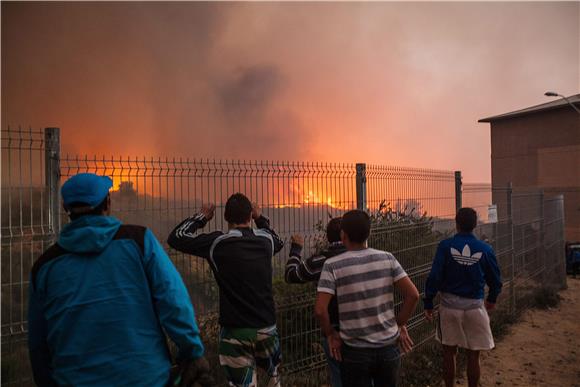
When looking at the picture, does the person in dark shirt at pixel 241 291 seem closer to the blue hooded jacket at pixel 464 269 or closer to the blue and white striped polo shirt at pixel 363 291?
the blue and white striped polo shirt at pixel 363 291

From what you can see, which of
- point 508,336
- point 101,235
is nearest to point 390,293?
point 101,235

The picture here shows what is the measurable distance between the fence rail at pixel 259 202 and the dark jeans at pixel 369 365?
1.56 m

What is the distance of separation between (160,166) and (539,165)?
3153 centimetres

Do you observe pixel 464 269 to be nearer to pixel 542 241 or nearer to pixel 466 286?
pixel 466 286

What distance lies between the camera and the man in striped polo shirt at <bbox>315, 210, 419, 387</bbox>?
301cm

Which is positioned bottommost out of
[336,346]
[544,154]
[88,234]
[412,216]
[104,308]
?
[336,346]

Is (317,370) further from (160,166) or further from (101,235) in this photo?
(101,235)

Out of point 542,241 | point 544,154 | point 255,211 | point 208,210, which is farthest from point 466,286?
point 544,154

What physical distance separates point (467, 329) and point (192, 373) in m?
3.32

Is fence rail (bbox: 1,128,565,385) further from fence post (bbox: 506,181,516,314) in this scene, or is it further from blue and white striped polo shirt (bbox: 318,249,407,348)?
blue and white striped polo shirt (bbox: 318,249,407,348)

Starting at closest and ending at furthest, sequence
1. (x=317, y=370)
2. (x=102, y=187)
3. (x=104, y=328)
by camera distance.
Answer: (x=104, y=328) < (x=102, y=187) < (x=317, y=370)

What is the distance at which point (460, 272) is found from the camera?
4.60 m

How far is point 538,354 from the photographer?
22.9 ft

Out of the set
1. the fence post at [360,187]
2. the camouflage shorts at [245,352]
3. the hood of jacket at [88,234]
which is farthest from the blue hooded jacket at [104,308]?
the fence post at [360,187]
